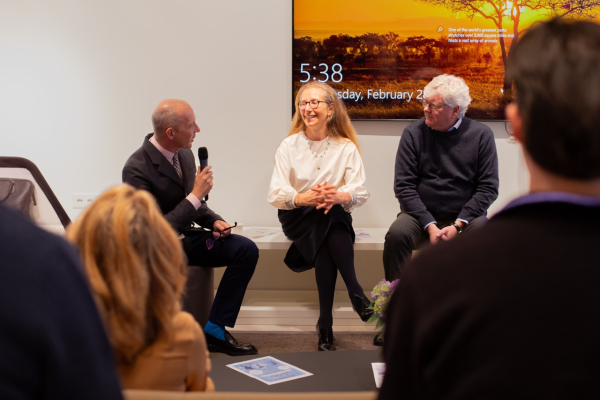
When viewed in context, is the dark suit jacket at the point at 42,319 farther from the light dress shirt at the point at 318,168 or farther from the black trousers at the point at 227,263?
the light dress shirt at the point at 318,168

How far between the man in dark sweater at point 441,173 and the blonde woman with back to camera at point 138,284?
2.41 meters

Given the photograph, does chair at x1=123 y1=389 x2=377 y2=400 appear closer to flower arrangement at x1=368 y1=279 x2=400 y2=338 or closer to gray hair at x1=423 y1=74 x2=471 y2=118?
flower arrangement at x1=368 y1=279 x2=400 y2=338

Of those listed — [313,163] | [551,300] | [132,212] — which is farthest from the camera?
[313,163]

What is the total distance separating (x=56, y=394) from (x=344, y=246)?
2935 mm

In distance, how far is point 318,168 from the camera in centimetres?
381

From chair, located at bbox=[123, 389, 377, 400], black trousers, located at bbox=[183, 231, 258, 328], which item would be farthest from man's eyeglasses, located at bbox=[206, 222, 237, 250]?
chair, located at bbox=[123, 389, 377, 400]

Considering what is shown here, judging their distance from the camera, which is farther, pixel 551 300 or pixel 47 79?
pixel 47 79

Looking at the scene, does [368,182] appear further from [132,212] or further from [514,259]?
[514,259]

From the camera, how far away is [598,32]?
69 centimetres

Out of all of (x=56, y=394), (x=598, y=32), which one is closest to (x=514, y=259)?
(x=598, y=32)

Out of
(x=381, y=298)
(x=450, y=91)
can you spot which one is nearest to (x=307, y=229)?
(x=450, y=91)

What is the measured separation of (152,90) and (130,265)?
3365 mm

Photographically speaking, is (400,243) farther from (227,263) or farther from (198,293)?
(198,293)

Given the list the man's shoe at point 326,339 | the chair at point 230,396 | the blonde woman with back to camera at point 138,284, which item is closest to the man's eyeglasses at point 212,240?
the man's shoe at point 326,339
